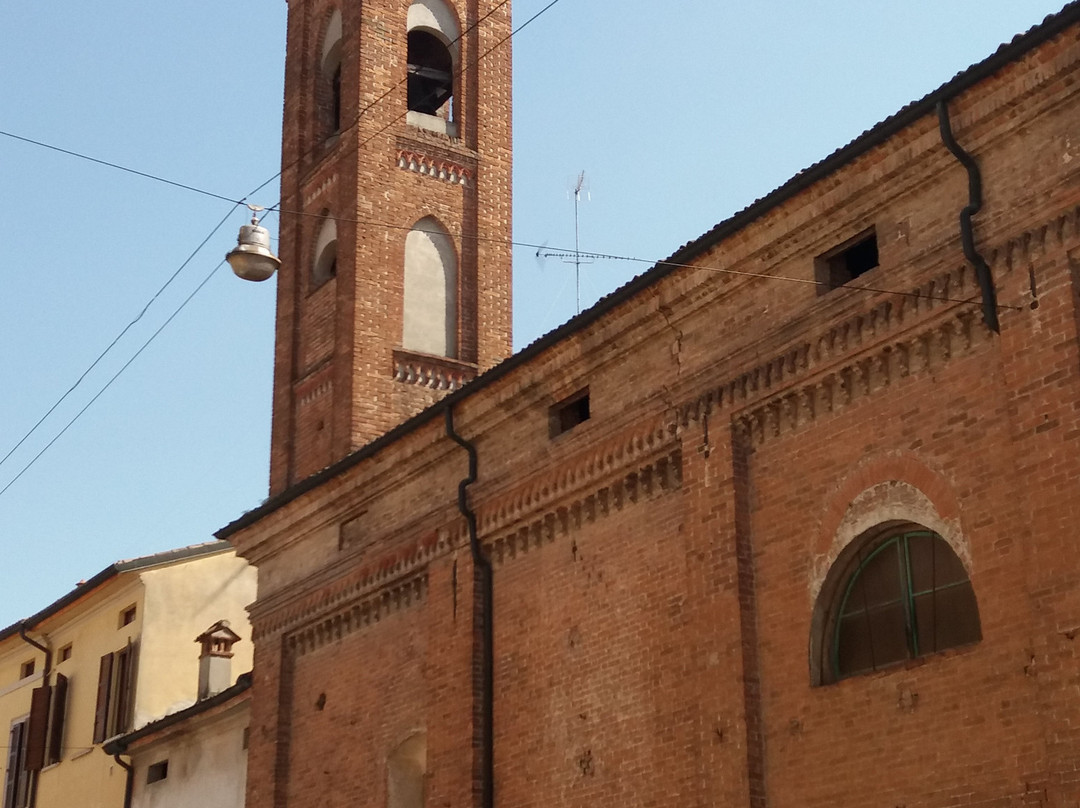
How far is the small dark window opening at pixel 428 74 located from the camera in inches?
870

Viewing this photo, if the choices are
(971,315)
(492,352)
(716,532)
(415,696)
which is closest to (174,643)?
(492,352)

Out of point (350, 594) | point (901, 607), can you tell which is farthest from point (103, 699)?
point (901, 607)

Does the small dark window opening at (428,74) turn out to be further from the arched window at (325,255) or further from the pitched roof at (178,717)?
the pitched roof at (178,717)

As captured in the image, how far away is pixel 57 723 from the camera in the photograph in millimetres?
25906

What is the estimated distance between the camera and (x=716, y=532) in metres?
12.0

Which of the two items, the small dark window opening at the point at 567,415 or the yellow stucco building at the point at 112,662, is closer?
the small dark window opening at the point at 567,415

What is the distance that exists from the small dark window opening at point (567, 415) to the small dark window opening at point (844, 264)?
3095 millimetres

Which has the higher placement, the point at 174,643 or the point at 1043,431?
the point at 174,643

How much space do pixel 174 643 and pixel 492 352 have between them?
7.20 meters

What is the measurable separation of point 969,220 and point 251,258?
20.2ft

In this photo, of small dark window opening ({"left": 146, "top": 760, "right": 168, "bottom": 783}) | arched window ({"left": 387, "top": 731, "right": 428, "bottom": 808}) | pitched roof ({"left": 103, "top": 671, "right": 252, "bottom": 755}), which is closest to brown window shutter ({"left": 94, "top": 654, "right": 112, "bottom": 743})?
pitched roof ({"left": 103, "top": 671, "right": 252, "bottom": 755})

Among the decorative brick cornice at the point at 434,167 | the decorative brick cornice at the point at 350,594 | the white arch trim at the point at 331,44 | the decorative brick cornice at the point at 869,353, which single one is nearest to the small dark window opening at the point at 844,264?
the decorative brick cornice at the point at 869,353

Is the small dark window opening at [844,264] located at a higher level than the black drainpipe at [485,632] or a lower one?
higher

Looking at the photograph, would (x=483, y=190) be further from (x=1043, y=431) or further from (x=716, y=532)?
(x=1043, y=431)
